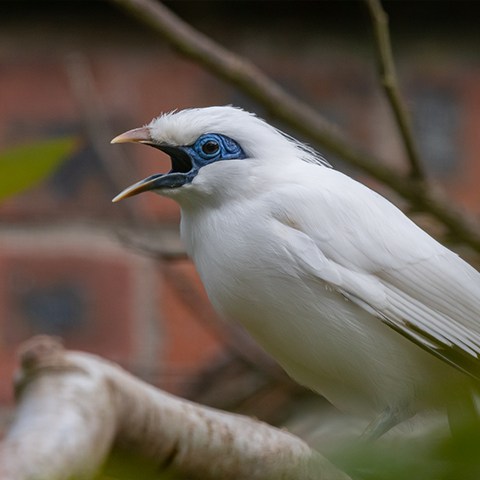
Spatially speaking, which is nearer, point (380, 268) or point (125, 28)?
point (380, 268)

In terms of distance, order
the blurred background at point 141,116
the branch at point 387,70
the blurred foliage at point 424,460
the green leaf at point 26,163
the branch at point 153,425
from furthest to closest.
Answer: the blurred background at point 141,116 < the branch at point 387,70 < the branch at point 153,425 < the green leaf at point 26,163 < the blurred foliage at point 424,460

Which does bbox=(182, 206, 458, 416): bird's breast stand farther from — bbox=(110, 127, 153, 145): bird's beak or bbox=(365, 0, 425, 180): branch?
bbox=(365, 0, 425, 180): branch

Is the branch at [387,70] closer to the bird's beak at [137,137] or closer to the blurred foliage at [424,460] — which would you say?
the bird's beak at [137,137]

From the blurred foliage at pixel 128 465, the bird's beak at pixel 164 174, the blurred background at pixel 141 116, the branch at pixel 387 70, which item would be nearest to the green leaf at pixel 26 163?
the bird's beak at pixel 164 174

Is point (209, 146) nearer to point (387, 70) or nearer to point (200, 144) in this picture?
point (200, 144)

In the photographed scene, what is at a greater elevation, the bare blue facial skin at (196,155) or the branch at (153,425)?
the bare blue facial skin at (196,155)

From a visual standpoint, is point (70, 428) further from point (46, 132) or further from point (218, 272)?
point (46, 132)

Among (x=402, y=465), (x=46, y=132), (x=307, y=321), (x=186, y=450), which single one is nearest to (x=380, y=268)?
(x=307, y=321)

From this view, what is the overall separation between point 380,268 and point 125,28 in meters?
0.85

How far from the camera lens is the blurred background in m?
1.24

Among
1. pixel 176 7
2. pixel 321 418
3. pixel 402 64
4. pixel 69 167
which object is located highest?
pixel 176 7

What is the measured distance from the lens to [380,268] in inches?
23.1

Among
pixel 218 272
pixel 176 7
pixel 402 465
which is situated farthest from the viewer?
pixel 176 7

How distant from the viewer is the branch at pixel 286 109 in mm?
726
